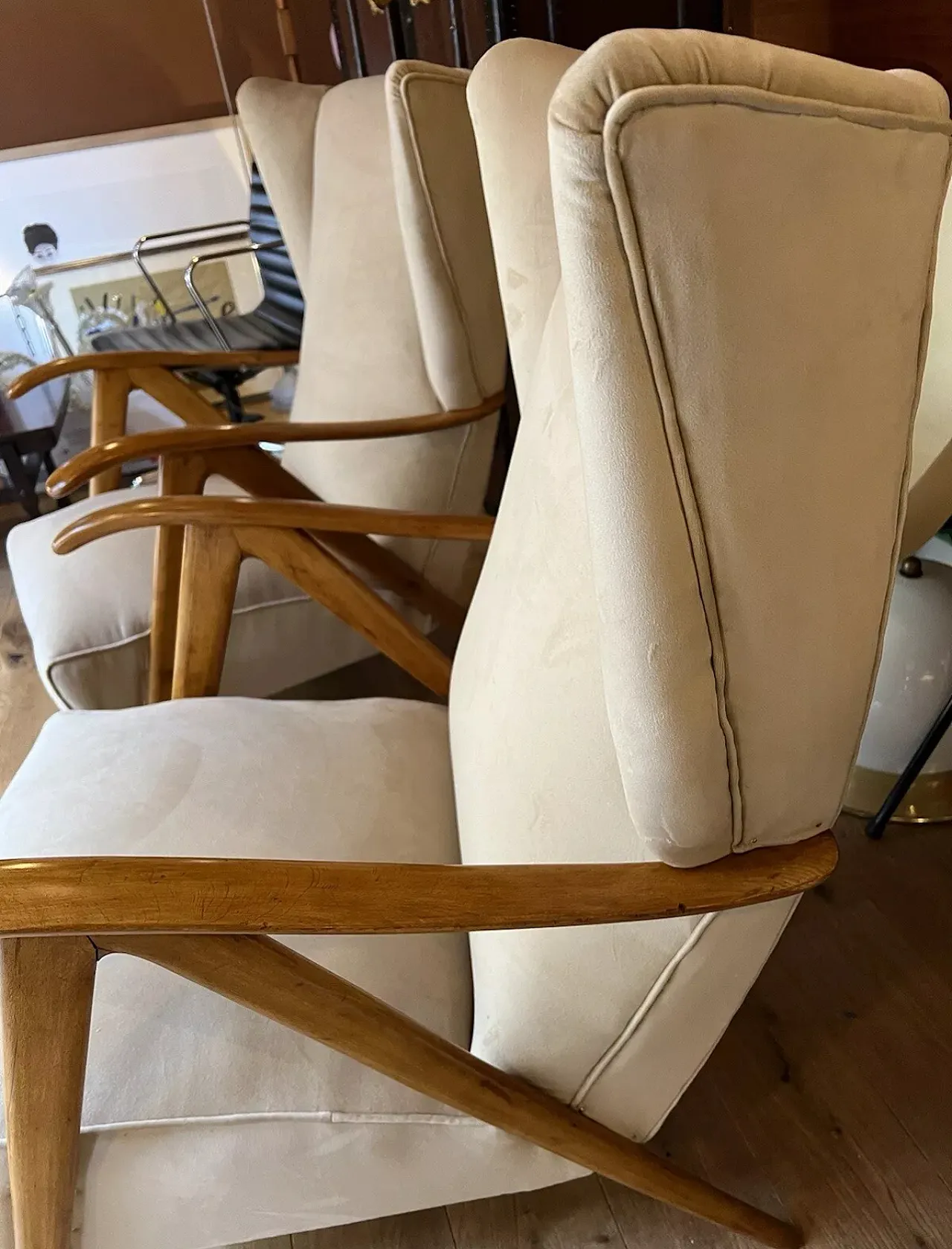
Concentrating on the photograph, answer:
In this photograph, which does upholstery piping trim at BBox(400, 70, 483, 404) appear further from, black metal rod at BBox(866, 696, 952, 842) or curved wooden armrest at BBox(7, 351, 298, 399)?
black metal rod at BBox(866, 696, 952, 842)

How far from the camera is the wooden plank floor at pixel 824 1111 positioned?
928 millimetres

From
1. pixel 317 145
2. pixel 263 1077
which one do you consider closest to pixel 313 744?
pixel 263 1077

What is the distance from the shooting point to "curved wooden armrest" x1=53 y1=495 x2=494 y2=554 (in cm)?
107

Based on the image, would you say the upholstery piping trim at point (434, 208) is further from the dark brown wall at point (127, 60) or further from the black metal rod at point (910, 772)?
the dark brown wall at point (127, 60)

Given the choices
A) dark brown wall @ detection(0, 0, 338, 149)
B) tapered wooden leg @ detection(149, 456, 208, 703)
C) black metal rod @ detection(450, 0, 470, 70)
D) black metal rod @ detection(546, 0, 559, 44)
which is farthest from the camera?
dark brown wall @ detection(0, 0, 338, 149)

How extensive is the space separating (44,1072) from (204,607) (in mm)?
605

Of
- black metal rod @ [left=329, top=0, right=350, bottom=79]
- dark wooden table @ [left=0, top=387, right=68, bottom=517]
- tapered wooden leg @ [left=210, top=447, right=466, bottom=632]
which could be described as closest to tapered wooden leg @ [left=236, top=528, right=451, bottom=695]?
tapered wooden leg @ [left=210, top=447, right=466, bottom=632]

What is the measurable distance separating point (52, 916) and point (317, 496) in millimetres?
1135

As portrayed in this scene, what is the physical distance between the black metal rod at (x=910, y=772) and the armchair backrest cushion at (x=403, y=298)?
68 cm

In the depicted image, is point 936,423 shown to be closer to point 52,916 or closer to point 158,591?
point 52,916

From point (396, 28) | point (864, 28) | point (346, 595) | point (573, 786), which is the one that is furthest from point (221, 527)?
point (396, 28)

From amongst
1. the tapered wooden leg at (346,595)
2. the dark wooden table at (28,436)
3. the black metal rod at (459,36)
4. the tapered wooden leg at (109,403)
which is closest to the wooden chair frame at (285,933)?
the tapered wooden leg at (346,595)

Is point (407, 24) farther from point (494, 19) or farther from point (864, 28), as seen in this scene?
point (864, 28)

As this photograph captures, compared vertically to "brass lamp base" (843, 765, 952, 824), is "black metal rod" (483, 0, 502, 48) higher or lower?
higher
